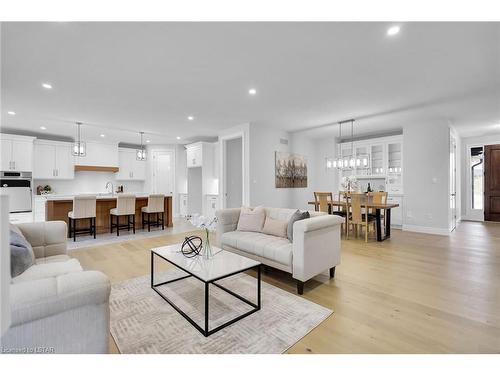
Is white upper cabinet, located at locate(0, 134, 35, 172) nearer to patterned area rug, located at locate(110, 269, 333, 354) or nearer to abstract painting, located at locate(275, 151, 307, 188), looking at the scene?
patterned area rug, located at locate(110, 269, 333, 354)

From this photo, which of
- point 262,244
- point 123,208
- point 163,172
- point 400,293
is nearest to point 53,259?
point 262,244

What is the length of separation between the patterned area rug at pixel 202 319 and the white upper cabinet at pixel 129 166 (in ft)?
19.7

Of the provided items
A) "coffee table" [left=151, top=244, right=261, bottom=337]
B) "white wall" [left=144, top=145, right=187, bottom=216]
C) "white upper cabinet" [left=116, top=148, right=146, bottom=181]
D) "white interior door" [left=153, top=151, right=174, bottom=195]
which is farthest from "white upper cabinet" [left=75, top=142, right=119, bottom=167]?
"coffee table" [left=151, top=244, right=261, bottom=337]

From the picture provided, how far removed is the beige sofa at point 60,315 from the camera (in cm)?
107

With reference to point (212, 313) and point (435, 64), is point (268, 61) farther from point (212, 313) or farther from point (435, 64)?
point (212, 313)

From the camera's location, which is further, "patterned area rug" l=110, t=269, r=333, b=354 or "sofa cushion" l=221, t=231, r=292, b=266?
"sofa cushion" l=221, t=231, r=292, b=266

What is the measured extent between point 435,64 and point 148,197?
5.75 m

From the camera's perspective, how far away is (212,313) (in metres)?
2.13

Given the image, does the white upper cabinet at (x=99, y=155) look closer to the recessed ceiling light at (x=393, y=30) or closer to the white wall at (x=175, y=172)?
the white wall at (x=175, y=172)

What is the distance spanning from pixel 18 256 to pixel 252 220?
2425 mm

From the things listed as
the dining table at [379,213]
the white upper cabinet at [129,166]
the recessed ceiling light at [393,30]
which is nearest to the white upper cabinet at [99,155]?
the white upper cabinet at [129,166]

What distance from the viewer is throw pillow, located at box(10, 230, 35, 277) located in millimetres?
1658

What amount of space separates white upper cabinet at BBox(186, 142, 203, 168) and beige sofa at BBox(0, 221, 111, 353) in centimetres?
620
